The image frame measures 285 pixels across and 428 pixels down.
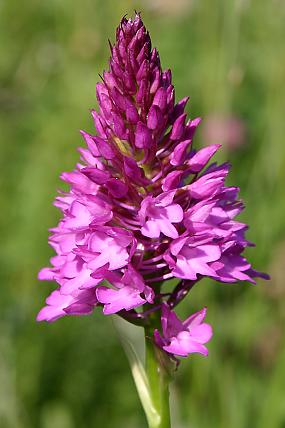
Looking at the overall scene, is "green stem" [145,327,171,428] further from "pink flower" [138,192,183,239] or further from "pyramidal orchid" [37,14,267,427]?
"pink flower" [138,192,183,239]

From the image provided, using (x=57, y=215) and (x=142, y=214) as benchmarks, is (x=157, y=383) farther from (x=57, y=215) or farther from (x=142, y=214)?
(x=57, y=215)

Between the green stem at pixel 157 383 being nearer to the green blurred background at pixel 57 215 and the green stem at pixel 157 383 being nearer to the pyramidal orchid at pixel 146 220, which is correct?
the pyramidal orchid at pixel 146 220

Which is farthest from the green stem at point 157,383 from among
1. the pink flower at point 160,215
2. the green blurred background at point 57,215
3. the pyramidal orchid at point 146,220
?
the green blurred background at point 57,215

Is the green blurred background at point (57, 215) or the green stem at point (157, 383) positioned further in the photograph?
the green blurred background at point (57, 215)

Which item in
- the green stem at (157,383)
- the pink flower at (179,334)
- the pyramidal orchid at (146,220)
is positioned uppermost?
the pyramidal orchid at (146,220)

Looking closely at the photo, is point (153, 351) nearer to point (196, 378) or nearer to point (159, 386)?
point (159, 386)

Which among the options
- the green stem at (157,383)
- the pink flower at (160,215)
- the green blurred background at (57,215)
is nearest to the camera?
the pink flower at (160,215)

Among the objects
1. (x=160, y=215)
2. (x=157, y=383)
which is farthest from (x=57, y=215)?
(x=160, y=215)
